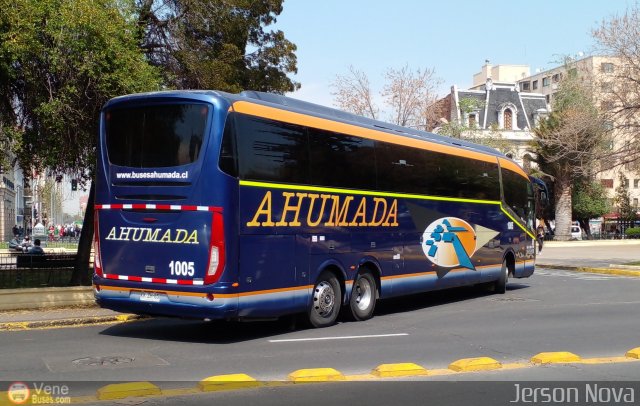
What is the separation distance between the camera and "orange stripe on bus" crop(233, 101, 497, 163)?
11.0 metres

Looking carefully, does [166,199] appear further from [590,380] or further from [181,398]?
[590,380]

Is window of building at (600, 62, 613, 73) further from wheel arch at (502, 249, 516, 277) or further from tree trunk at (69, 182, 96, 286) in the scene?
tree trunk at (69, 182, 96, 286)

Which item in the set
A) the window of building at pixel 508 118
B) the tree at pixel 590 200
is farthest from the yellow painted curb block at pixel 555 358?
the window of building at pixel 508 118

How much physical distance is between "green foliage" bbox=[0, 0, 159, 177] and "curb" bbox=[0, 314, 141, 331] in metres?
3.73

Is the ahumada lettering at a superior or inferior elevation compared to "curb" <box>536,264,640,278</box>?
superior

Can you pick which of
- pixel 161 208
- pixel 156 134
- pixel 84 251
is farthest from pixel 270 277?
pixel 84 251

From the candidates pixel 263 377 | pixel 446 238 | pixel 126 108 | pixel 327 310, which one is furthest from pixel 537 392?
pixel 446 238

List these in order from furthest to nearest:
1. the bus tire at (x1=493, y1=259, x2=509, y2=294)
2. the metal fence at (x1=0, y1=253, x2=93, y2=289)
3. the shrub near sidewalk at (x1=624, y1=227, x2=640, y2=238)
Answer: the shrub near sidewalk at (x1=624, y1=227, x2=640, y2=238)
the metal fence at (x1=0, y1=253, x2=93, y2=289)
the bus tire at (x1=493, y1=259, x2=509, y2=294)

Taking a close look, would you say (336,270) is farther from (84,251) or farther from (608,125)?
(608,125)

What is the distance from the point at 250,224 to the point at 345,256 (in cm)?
270

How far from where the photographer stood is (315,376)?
316 inches

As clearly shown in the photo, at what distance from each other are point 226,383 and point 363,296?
20.2ft

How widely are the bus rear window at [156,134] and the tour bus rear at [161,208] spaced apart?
0.02m

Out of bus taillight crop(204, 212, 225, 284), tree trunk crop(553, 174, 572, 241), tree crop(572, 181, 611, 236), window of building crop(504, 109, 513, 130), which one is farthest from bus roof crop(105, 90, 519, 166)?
window of building crop(504, 109, 513, 130)
